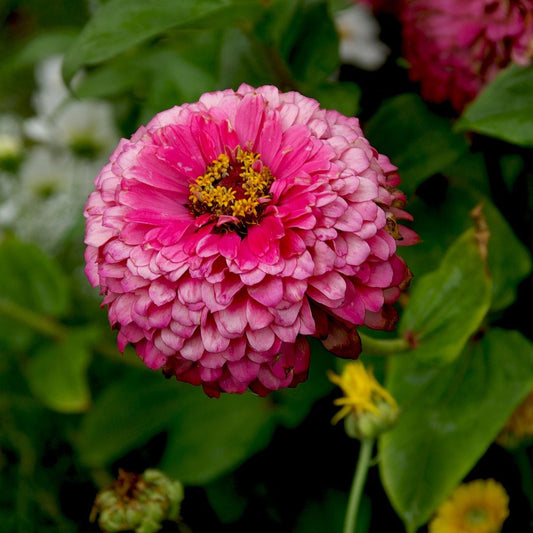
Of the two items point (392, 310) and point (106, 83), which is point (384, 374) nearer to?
point (392, 310)

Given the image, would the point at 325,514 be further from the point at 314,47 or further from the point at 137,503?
the point at 314,47

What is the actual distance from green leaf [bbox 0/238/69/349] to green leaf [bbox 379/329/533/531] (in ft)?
1.14

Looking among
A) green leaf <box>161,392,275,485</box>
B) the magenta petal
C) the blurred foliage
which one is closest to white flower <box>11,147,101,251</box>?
the blurred foliage

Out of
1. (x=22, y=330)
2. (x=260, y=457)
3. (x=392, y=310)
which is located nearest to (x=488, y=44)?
(x=392, y=310)

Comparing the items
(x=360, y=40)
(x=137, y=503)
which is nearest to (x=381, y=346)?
(x=137, y=503)

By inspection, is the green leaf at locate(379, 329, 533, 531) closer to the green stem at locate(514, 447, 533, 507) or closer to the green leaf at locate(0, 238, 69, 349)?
the green stem at locate(514, 447, 533, 507)

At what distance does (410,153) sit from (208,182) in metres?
0.20

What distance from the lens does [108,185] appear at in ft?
0.93

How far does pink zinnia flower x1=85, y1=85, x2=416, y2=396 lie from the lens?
0.83 feet

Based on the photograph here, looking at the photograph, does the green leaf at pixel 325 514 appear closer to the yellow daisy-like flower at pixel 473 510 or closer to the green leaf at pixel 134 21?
the yellow daisy-like flower at pixel 473 510

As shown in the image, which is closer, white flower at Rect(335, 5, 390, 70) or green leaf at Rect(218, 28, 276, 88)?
green leaf at Rect(218, 28, 276, 88)

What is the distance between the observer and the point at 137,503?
12.9 inches

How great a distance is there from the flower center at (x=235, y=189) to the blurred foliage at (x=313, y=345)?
0.31 ft

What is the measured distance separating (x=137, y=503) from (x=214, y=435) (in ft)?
0.62
